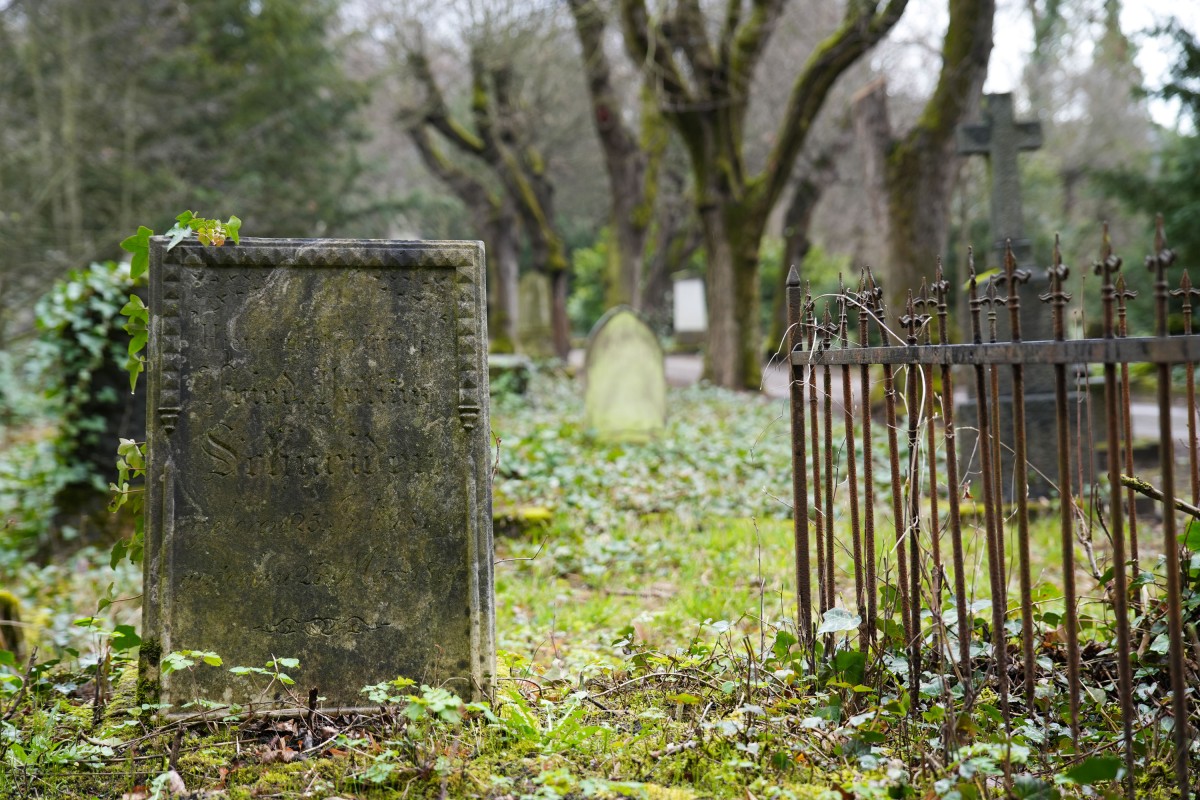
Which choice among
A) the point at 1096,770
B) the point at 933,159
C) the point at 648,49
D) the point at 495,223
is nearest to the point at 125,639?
the point at 1096,770

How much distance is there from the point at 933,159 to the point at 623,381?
4462mm

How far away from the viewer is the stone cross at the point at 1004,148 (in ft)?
26.7

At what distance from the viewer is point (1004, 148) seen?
8188 millimetres

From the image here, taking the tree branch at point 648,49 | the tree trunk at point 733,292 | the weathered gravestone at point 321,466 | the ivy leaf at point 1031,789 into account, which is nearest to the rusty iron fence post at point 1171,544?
the ivy leaf at point 1031,789

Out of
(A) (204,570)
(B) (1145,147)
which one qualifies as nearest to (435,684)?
(A) (204,570)

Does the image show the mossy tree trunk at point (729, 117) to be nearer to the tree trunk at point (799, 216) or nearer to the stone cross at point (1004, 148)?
the stone cross at point (1004, 148)

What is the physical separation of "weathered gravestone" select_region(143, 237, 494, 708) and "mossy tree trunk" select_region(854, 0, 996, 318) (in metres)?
8.45

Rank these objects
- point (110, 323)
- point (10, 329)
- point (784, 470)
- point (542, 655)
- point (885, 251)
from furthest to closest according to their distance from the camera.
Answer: point (10, 329) < point (885, 251) < point (784, 470) < point (110, 323) < point (542, 655)

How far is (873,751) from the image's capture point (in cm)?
252

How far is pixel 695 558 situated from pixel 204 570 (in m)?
3.33

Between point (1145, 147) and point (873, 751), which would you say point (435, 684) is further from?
point (1145, 147)

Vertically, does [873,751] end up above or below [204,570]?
below

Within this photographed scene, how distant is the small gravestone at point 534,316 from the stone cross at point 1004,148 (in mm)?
14742

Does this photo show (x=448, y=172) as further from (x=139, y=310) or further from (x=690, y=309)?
(x=139, y=310)
